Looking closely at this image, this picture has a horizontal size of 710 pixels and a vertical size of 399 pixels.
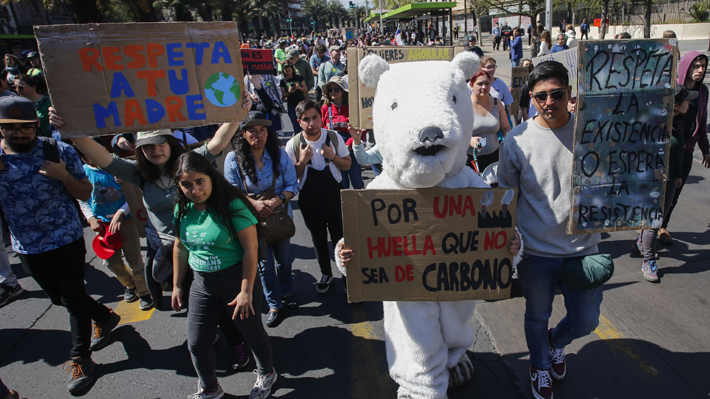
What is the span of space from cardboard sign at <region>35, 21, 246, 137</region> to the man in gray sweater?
68.5 inches

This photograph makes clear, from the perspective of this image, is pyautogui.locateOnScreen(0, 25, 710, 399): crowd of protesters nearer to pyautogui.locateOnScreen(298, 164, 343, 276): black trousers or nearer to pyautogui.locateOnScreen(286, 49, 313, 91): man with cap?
pyautogui.locateOnScreen(298, 164, 343, 276): black trousers

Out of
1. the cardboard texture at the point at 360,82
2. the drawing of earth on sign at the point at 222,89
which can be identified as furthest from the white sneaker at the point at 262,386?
the cardboard texture at the point at 360,82

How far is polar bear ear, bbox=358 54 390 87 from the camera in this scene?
8.06 ft

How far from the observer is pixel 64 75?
2215mm

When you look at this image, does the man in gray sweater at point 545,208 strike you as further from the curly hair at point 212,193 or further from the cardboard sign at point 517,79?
the cardboard sign at point 517,79

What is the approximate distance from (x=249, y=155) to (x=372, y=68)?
1.46m

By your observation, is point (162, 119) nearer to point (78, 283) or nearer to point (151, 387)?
point (78, 283)

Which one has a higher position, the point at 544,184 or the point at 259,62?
Result: the point at 259,62

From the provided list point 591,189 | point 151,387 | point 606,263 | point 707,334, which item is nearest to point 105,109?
point 151,387

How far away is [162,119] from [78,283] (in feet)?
5.60

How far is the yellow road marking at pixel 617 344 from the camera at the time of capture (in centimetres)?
292

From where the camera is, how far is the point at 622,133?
2.22 meters

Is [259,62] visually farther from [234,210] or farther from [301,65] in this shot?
[234,210]

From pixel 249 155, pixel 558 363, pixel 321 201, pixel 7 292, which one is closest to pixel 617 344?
pixel 558 363
